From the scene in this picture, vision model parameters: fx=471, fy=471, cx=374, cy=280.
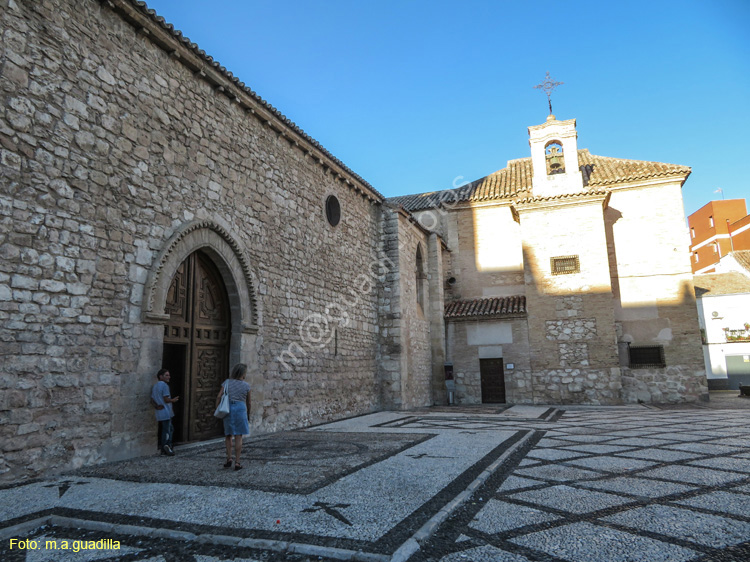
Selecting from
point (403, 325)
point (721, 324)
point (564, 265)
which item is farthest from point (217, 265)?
point (721, 324)

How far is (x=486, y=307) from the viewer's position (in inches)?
675

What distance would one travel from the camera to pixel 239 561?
2811mm

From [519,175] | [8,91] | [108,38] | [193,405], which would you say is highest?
[519,175]

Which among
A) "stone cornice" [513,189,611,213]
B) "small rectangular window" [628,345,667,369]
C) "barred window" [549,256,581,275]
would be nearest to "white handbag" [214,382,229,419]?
"barred window" [549,256,581,275]

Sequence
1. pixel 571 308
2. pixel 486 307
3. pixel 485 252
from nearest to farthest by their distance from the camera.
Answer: pixel 571 308 → pixel 486 307 → pixel 485 252

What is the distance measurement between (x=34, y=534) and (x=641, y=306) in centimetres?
1773

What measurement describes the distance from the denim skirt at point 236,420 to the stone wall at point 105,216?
154 cm

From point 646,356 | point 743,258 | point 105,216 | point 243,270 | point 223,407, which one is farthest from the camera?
point 743,258

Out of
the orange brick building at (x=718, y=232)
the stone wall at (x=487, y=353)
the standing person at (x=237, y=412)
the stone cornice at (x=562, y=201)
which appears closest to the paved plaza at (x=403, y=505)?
the standing person at (x=237, y=412)

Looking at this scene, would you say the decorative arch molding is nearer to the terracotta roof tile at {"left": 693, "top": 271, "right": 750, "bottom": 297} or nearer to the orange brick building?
the terracotta roof tile at {"left": 693, "top": 271, "right": 750, "bottom": 297}

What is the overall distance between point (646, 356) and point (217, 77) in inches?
619

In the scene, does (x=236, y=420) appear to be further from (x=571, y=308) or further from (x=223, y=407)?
(x=571, y=308)

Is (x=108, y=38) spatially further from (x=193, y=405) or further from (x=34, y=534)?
(x=34, y=534)

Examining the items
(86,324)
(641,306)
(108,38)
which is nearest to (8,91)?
(108,38)
